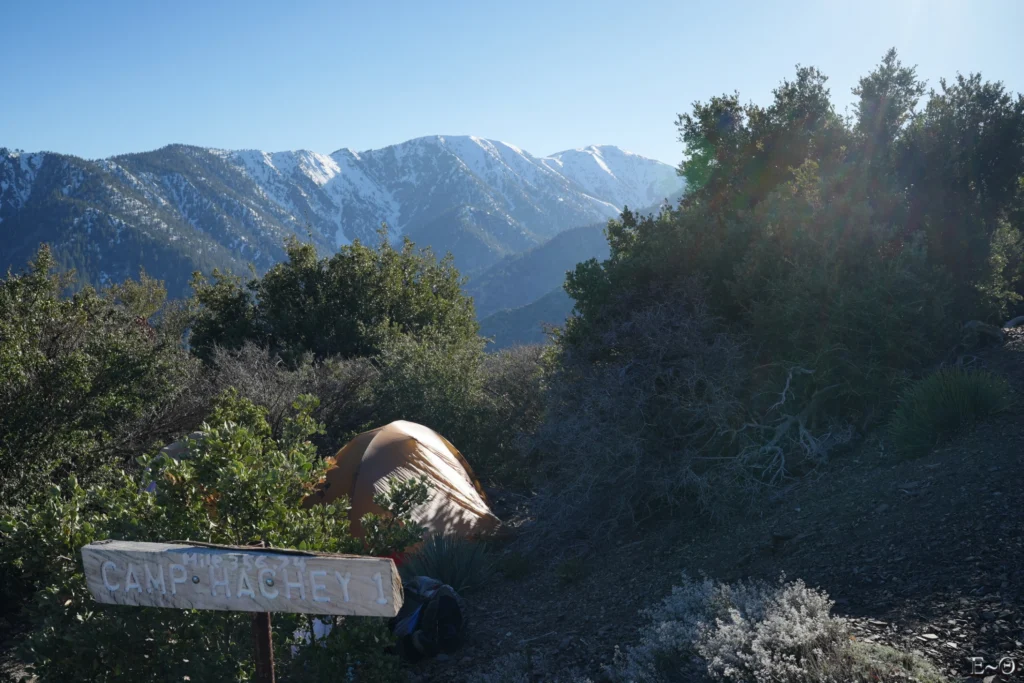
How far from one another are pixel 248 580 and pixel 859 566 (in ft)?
12.4

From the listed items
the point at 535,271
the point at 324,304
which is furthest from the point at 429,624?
the point at 535,271

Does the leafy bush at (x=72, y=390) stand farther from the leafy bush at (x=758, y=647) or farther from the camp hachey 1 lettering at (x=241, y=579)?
the leafy bush at (x=758, y=647)

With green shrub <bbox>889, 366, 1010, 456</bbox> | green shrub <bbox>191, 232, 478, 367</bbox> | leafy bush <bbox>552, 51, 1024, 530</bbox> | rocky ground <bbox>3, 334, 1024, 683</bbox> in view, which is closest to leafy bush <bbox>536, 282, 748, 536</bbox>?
leafy bush <bbox>552, 51, 1024, 530</bbox>

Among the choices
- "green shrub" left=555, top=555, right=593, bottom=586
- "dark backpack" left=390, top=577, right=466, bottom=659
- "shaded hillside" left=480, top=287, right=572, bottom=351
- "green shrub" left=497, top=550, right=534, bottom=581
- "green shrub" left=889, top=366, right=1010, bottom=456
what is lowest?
"shaded hillside" left=480, top=287, right=572, bottom=351

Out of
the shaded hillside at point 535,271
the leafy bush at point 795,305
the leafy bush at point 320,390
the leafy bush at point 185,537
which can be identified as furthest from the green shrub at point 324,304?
the shaded hillside at point 535,271

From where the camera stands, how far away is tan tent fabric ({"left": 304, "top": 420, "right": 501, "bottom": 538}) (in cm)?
848

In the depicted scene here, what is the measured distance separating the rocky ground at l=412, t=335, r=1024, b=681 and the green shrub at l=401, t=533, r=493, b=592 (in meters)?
0.21

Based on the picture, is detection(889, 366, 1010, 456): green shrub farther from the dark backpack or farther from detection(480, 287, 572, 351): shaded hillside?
detection(480, 287, 572, 351): shaded hillside

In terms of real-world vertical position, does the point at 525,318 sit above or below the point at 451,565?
below

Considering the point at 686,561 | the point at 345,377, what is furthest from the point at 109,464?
the point at 686,561

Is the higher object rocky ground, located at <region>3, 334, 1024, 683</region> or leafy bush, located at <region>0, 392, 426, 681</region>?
leafy bush, located at <region>0, 392, 426, 681</region>

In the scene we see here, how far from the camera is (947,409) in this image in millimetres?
6281

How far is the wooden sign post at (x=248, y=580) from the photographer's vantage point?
248cm

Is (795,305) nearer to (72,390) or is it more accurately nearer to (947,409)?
(947,409)
